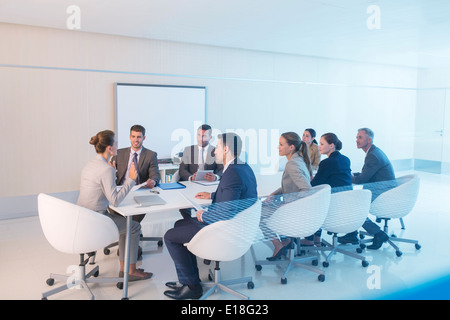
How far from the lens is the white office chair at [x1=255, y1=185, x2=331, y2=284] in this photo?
3311 mm

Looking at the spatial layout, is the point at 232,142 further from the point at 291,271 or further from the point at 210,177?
the point at 291,271

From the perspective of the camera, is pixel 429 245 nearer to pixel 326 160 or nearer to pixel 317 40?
pixel 326 160

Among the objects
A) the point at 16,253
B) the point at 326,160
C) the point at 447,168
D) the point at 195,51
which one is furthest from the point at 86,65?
the point at 447,168

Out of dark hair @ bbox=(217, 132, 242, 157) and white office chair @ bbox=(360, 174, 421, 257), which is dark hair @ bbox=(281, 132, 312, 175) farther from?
white office chair @ bbox=(360, 174, 421, 257)

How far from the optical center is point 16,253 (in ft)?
12.7

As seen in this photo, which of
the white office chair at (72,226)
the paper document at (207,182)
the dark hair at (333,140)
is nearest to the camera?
the white office chair at (72,226)

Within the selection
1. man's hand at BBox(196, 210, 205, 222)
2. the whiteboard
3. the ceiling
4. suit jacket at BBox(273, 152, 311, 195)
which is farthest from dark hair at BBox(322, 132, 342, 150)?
the whiteboard

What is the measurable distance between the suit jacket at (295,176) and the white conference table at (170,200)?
19 cm

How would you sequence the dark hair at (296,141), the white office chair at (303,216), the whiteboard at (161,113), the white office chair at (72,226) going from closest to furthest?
1. the white office chair at (72,226)
2. the white office chair at (303,216)
3. the dark hair at (296,141)
4. the whiteboard at (161,113)

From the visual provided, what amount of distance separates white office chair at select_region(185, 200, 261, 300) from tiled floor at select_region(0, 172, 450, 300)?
15.6 inches

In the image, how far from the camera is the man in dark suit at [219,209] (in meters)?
→ 2.93

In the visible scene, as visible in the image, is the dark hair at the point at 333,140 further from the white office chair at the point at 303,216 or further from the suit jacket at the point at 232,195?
the suit jacket at the point at 232,195

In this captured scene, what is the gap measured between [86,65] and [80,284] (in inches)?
124

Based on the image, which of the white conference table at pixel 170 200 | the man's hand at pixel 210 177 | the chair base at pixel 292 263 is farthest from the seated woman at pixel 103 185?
the chair base at pixel 292 263
